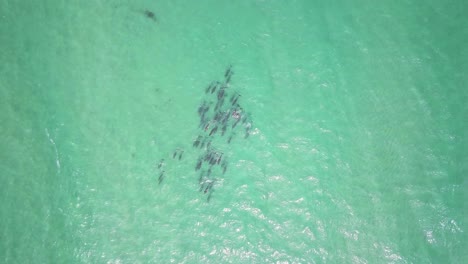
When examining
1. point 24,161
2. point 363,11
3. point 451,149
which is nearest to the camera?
point 24,161

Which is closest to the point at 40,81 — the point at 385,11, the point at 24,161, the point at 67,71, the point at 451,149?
the point at 67,71

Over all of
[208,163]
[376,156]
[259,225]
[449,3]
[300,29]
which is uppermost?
[449,3]

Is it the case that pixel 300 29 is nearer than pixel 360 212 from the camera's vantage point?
No

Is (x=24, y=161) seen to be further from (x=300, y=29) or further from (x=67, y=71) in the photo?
(x=300, y=29)
